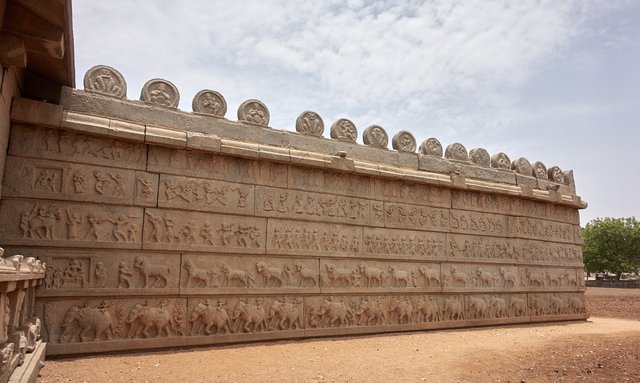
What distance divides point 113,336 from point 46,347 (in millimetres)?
813

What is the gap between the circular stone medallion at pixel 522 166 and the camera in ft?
38.5

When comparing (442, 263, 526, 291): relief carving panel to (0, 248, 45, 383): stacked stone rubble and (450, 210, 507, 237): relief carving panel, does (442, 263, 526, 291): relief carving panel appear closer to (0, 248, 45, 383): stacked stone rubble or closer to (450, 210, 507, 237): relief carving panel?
(450, 210, 507, 237): relief carving panel

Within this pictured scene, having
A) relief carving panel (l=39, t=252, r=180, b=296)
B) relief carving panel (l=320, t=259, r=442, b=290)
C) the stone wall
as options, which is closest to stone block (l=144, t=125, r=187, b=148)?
the stone wall

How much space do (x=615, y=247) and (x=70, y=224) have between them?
4545 centimetres

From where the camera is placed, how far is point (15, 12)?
4621 mm

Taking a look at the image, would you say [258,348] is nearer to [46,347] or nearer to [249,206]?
[249,206]

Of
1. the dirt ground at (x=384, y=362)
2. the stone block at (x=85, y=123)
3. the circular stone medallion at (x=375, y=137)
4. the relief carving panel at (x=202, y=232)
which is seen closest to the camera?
the dirt ground at (x=384, y=362)

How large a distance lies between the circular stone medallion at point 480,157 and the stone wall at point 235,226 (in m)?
0.27

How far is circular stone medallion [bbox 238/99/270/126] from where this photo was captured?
807 centimetres

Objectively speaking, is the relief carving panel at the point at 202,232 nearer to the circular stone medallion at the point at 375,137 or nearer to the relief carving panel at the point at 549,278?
the circular stone medallion at the point at 375,137

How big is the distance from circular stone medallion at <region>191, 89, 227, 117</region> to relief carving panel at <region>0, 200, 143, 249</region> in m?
2.01

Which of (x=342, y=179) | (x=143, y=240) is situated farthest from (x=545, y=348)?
(x=143, y=240)

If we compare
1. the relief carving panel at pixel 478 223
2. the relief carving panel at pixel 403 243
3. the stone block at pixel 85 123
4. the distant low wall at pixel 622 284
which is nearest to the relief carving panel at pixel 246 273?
the relief carving panel at pixel 403 243

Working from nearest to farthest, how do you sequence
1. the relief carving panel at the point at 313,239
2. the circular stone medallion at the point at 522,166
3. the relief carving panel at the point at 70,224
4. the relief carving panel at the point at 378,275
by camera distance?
1. the relief carving panel at the point at 70,224
2. the relief carving panel at the point at 313,239
3. the relief carving panel at the point at 378,275
4. the circular stone medallion at the point at 522,166
